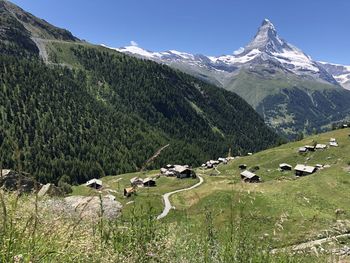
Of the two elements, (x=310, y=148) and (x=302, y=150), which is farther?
Answer: (x=302, y=150)

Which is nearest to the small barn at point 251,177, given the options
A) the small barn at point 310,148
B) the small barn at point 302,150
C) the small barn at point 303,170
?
the small barn at point 303,170

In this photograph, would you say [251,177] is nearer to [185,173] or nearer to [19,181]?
[185,173]

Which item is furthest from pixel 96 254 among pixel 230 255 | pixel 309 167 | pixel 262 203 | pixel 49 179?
pixel 49 179

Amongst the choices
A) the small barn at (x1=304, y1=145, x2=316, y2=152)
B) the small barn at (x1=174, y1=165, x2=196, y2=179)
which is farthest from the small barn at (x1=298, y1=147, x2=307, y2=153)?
the small barn at (x1=174, y1=165, x2=196, y2=179)

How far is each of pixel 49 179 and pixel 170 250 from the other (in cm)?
19083

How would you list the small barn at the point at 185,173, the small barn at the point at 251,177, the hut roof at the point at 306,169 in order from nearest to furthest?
the small barn at the point at 251,177, the hut roof at the point at 306,169, the small barn at the point at 185,173

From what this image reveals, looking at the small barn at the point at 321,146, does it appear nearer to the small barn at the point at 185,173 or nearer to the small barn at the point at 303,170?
the small barn at the point at 303,170

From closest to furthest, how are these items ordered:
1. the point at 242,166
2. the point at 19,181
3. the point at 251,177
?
1. the point at 19,181
2. the point at 251,177
3. the point at 242,166

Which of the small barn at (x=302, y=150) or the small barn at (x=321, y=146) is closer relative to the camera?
the small barn at (x=321, y=146)

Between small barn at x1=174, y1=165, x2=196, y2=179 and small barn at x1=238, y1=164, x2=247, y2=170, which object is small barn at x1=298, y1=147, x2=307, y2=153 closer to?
small barn at x1=238, y1=164, x2=247, y2=170

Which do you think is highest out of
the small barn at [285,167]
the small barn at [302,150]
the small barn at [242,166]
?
the small barn at [302,150]

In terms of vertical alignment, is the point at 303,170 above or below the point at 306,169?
below

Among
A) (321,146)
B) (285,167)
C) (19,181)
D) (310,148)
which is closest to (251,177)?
(285,167)

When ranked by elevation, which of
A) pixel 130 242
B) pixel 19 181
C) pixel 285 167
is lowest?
pixel 285 167
